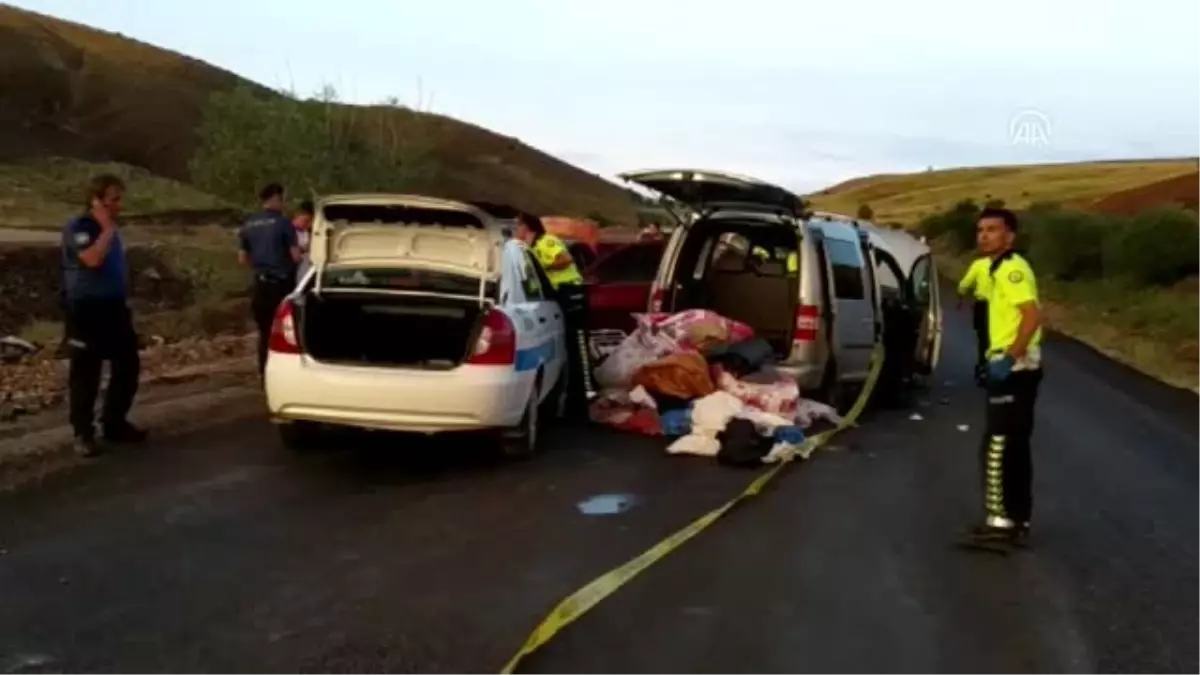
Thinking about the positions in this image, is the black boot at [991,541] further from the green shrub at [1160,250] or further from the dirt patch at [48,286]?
the green shrub at [1160,250]

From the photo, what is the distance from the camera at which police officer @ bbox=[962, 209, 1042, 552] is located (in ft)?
27.5

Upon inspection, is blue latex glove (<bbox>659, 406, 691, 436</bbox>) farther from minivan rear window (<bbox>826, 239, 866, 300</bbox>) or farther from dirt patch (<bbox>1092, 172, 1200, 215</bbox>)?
dirt patch (<bbox>1092, 172, 1200, 215</bbox>)

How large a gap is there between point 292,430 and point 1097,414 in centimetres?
857

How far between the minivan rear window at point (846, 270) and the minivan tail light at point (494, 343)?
4.80 meters

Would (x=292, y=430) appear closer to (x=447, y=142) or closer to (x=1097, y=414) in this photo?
(x=1097, y=414)

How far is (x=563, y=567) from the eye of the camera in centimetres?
756

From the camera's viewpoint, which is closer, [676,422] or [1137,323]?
[676,422]

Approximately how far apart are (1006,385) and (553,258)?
544 cm

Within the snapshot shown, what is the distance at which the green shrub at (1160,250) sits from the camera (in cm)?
3609

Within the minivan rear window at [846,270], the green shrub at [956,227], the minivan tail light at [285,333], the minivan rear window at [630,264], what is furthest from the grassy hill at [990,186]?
the minivan tail light at [285,333]

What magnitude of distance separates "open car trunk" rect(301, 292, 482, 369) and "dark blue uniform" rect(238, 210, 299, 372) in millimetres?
2358

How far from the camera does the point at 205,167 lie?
188 feet

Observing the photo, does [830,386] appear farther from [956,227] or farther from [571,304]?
[956,227]

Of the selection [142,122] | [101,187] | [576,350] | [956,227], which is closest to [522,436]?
[576,350]
